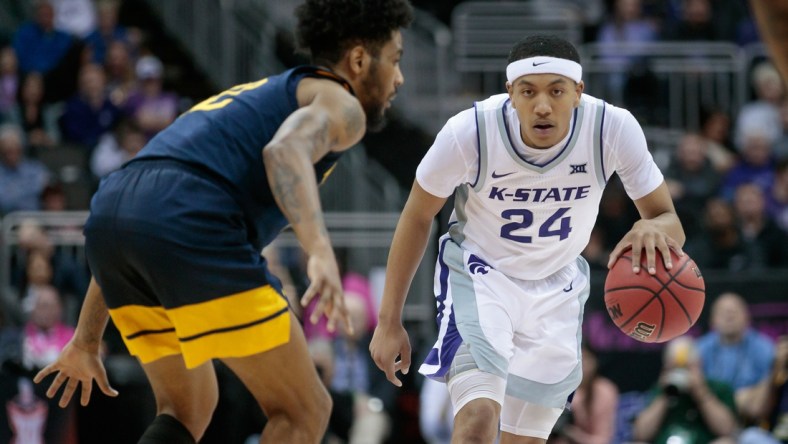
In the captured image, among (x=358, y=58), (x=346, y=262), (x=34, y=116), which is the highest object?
(x=358, y=58)

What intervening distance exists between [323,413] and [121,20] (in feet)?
39.6

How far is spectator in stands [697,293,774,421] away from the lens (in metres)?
9.88

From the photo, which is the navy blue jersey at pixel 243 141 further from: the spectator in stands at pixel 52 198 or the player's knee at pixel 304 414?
the spectator in stands at pixel 52 198

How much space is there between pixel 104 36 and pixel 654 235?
1021 cm

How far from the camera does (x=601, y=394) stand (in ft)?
30.8

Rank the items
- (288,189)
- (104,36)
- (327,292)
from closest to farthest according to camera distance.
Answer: (327,292) < (288,189) < (104,36)

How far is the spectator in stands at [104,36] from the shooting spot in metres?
13.8

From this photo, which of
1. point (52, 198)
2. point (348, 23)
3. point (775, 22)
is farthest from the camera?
point (52, 198)

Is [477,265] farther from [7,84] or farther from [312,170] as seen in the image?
[7,84]

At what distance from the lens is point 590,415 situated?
368 inches

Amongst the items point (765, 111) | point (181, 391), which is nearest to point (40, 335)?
point (181, 391)

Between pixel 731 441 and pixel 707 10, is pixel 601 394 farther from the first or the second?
pixel 707 10

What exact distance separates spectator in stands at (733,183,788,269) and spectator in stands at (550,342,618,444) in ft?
9.49

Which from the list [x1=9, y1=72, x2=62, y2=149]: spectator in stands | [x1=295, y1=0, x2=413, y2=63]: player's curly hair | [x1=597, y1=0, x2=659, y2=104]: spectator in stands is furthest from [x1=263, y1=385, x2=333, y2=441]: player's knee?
[x1=597, y1=0, x2=659, y2=104]: spectator in stands
